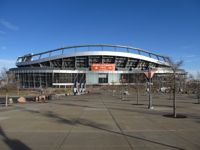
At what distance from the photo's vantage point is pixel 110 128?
13898 millimetres

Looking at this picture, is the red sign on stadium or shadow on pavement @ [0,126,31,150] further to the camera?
the red sign on stadium

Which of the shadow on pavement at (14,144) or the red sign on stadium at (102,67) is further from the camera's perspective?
the red sign on stadium at (102,67)

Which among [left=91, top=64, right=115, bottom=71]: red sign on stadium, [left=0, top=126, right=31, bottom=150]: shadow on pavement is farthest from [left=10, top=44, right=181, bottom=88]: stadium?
[left=0, top=126, right=31, bottom=150]: shadow on pavement

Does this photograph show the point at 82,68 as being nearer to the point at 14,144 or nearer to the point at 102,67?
the point at 102,67

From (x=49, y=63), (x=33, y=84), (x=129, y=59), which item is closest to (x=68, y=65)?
(x=49, y=63)

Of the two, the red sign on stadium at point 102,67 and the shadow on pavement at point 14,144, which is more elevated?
the red sign on stadium at point 102,67

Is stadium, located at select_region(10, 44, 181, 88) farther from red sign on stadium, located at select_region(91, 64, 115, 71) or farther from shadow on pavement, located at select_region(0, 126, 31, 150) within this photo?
shadow on pavement, located at select_region(0, 126, 31, 150)

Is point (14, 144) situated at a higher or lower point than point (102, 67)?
lower

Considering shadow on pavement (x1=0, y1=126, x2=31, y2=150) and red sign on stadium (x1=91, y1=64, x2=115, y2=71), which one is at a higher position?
red sign on stadium (x1=91, y1=64, x2=115, y2=71)

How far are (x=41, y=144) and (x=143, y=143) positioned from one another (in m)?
3.61

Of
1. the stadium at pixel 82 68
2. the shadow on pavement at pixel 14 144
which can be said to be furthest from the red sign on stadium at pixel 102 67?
the shadow on pavement at pixel 14 144

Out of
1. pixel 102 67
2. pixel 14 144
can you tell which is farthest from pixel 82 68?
pixel 14 144

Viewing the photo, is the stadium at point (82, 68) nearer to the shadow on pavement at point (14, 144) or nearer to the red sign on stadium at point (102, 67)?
the red sign on stadium at point (102, 67)

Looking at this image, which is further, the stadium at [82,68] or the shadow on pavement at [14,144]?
the stadium at [82,68]
